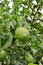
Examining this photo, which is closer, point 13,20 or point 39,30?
point 13,20

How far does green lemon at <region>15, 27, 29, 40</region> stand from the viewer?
1.13 metres

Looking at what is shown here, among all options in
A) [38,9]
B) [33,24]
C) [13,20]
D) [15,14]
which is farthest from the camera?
[38,9]

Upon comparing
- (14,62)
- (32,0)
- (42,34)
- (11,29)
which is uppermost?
(32,0)

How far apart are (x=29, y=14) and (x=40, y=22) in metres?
0.17

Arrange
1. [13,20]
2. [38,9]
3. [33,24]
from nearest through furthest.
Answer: [13,20] → [33,24] → [38,9]

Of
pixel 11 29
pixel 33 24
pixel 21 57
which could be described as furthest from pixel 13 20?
pixel 21 57

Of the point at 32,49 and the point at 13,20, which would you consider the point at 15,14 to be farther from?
the point at 32,49

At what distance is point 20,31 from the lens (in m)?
1.14

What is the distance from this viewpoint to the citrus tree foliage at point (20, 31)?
116cm

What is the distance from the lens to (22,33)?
3.81 feet

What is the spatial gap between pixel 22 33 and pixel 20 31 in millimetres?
28

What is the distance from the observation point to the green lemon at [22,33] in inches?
44.4

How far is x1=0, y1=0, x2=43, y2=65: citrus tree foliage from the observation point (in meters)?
1.16

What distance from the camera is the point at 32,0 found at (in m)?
1.62
